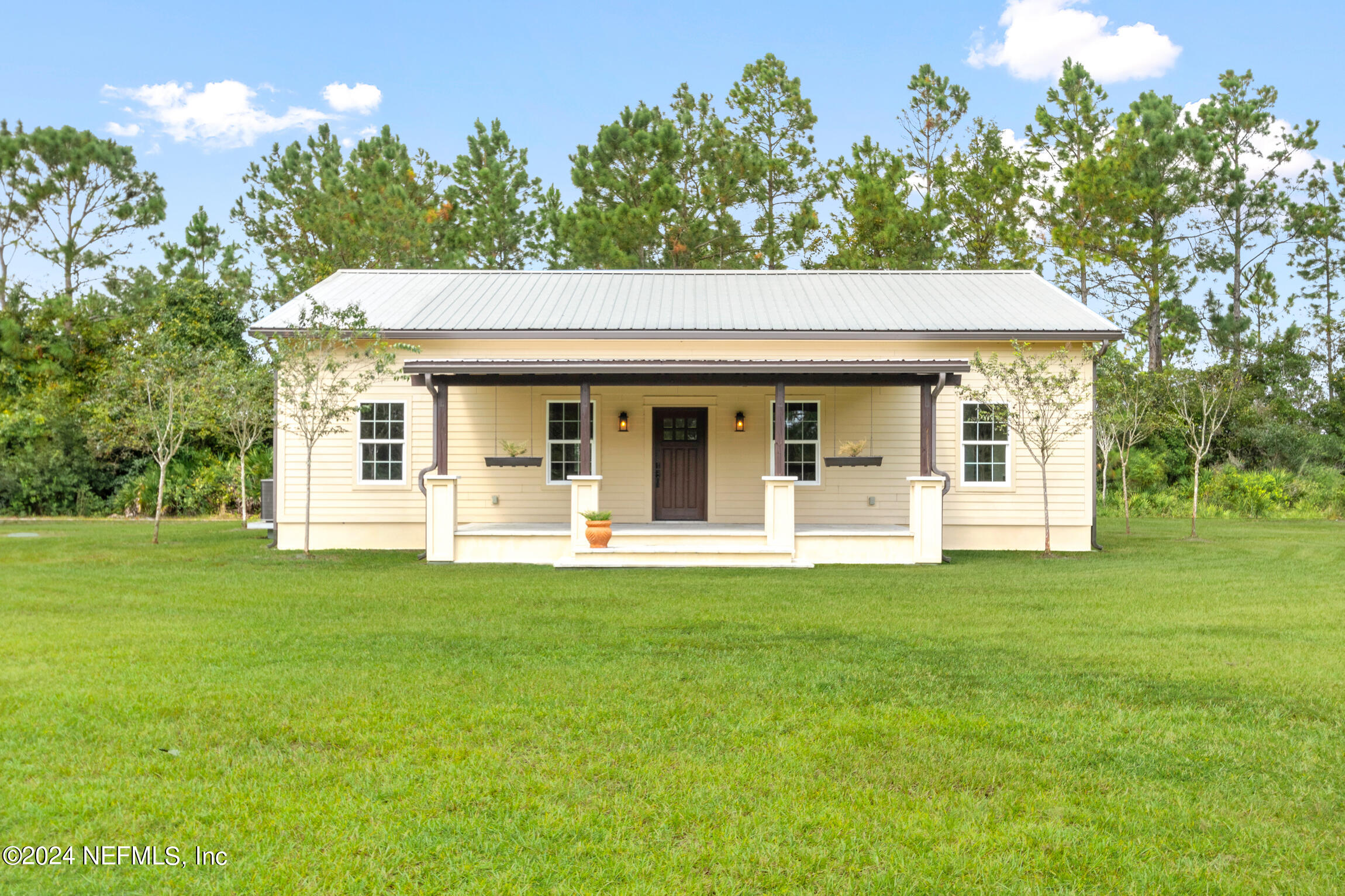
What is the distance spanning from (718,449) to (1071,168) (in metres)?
17.0

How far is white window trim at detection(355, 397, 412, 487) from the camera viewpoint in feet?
48.5

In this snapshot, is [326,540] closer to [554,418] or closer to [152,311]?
[554,418]

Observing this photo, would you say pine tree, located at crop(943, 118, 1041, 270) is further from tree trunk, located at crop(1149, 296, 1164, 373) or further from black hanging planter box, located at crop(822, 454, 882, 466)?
black hanging planter box, located at crop(822, 454, 882, 466)

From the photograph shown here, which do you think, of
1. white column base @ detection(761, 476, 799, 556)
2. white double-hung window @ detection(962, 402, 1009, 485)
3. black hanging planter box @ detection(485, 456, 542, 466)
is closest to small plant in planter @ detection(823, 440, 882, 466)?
white double-hung window @ detection(962, 402, 1009, 485)

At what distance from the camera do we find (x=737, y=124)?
2831 centimetres

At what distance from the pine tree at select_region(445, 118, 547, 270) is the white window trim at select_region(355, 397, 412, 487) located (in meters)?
15.0

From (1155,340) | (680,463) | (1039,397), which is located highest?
(1155,340)

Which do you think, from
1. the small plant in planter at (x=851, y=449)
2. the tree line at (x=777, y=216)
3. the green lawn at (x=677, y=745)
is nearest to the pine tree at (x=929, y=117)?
the tree line at (x=777, y=216)

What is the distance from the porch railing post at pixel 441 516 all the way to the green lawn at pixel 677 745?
424 cm

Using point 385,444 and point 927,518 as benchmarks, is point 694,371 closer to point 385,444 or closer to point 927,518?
point 927,518

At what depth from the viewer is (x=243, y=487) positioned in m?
18.8

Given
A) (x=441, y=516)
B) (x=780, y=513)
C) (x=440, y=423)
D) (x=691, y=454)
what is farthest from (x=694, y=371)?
(x=441, y=516)

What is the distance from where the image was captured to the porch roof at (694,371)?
1270cm

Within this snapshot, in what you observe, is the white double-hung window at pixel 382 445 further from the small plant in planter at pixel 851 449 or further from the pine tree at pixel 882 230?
the pine tree at pixel 882 230
